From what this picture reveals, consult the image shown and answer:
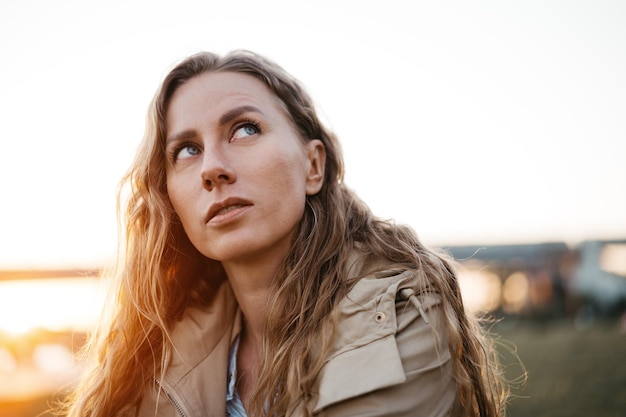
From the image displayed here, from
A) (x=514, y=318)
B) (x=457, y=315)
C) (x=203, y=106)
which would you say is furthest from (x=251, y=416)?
(x=514, y=318)

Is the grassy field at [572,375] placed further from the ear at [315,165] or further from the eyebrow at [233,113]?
the eyebrow at [233,113]

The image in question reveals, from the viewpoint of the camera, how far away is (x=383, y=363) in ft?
6.67

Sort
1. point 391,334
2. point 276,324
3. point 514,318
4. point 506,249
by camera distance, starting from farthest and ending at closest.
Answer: point 506,249
point 514,318
point 276,324
point 391,334

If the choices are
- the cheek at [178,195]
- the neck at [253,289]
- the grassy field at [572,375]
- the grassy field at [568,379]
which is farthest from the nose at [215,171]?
the grassy field at [572,375]

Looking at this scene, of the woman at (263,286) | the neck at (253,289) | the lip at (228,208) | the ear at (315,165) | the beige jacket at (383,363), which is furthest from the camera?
the ear at (315,165)

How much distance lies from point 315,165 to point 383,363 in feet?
4.56

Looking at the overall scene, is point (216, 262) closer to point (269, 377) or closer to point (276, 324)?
point (276, 324)

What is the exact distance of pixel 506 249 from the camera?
1638 centimetres

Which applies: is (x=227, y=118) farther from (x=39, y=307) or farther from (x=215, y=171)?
(x=39, y=307)

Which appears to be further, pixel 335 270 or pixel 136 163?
pixel 136 163

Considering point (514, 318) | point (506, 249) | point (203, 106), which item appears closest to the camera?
point (203, 106)

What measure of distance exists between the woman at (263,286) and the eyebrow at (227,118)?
0.01 metres

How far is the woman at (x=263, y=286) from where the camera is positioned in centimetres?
218

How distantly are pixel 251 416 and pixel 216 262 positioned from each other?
3.69 ft
